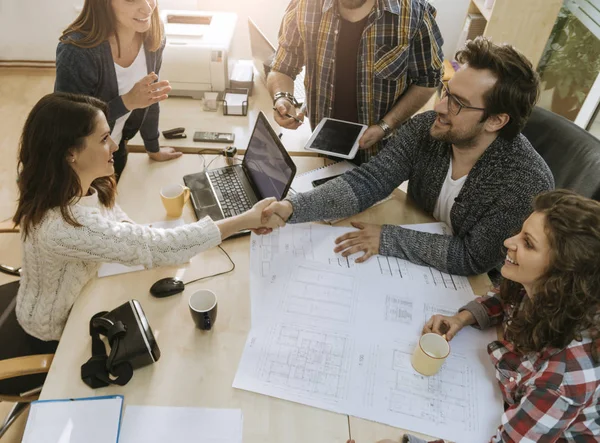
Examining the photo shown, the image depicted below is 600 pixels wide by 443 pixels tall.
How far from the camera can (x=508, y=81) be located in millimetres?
1353

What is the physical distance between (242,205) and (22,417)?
4.08 feet

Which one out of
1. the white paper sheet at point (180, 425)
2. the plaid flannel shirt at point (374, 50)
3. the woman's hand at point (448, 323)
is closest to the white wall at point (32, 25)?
the plaid flannel shirt at point (374, 50)

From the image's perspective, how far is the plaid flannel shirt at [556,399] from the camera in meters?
0.94

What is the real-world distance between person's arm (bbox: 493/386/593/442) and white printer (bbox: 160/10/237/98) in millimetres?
1920

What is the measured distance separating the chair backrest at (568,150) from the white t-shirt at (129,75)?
1548 millimetres

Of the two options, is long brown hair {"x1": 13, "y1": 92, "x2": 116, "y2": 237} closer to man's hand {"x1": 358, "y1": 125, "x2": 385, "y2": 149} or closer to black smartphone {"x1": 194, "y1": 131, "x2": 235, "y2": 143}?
black smartphone {"x1": 194, "y1": 131, "x2": 235, "y2": 143}

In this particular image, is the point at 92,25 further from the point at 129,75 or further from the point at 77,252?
the point at 77,252

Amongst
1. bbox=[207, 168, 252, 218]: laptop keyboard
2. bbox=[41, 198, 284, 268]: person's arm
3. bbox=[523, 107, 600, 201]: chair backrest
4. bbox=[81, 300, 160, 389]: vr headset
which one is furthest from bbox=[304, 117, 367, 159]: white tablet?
bbox=[81, 300, 160, 389]: vr headset

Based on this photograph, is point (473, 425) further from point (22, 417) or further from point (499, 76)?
point (22, 417)

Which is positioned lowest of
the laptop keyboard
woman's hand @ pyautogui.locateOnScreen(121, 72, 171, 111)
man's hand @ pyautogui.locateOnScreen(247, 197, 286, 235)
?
the laptop keyboard

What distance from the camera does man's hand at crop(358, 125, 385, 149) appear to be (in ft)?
5.75

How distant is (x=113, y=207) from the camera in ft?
4.79

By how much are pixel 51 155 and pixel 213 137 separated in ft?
2.84

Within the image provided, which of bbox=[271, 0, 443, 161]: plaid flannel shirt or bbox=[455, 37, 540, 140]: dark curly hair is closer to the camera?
bbox=[455, 37, 540, 140]: dark curly hair
